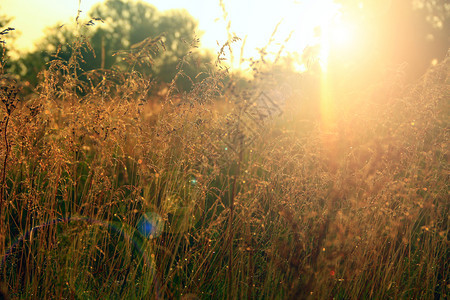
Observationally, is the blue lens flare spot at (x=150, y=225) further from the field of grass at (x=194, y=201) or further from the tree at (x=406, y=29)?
the tree at (x=406, y=29)

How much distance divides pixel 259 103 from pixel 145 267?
1.10 metres

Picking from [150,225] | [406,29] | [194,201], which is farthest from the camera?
[406,29]

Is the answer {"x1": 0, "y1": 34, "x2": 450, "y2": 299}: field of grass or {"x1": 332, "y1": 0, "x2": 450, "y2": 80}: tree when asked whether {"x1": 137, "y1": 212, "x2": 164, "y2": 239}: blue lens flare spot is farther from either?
{"x1": 332, "y1": 0, "x2": 450, "y2": 80}: tree

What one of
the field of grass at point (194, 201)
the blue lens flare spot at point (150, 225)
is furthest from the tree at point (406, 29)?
the blue lens flare spot at point (150, 225)

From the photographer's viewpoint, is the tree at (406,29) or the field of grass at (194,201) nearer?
the field of grass at (194,201)

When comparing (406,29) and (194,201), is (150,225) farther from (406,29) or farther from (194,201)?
(406,29)

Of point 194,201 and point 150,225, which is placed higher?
point 194,201

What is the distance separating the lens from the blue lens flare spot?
2010 mm

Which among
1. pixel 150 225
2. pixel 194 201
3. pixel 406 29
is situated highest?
pixel 406 29

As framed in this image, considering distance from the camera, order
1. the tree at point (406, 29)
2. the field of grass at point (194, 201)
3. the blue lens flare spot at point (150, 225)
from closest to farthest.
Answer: the field of grass at point (194, 201) → the blue lens flare spot at point (150, 225) → the tree at point (406, 29)

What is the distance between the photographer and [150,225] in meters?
2.15

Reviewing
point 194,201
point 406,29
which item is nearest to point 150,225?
point 194,201

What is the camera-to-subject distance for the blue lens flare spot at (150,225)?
79.1 inches

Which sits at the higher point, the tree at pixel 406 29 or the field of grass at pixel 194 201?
the tree at pixel 406 29
